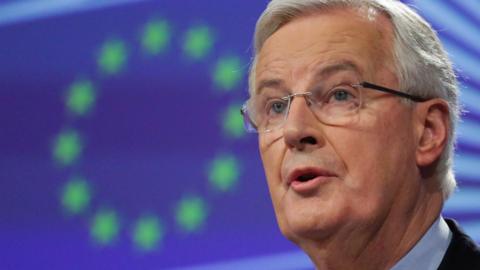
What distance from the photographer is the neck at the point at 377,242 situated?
177cm

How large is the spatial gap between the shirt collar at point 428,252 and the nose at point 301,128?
285 mm

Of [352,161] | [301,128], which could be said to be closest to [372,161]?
[352,161]

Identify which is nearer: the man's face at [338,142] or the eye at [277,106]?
the man's face at [338,142]

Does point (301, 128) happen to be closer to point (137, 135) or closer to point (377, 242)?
point (377, 242)

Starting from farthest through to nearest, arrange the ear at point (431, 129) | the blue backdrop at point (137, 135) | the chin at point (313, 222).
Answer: the blue backdrop at point (137, 135)
the ear at point (431, 129)
the chin at point (313, 222)

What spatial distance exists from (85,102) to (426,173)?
1.36 meters

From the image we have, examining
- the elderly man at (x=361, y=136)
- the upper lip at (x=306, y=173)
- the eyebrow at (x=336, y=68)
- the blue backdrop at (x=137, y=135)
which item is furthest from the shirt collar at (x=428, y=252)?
the blue backdrop at (x=137, y=135)

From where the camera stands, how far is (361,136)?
1.76m

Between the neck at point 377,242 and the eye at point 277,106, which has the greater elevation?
the eye at point 277,106

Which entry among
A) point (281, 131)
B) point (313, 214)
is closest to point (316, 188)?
point (313, 214)

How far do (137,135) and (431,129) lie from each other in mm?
1229

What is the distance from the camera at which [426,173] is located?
185cm

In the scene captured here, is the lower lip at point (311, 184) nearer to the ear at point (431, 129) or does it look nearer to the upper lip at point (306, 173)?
the upper lip at point (306, 173)

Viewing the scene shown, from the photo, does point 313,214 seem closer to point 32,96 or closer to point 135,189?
point 135,189
